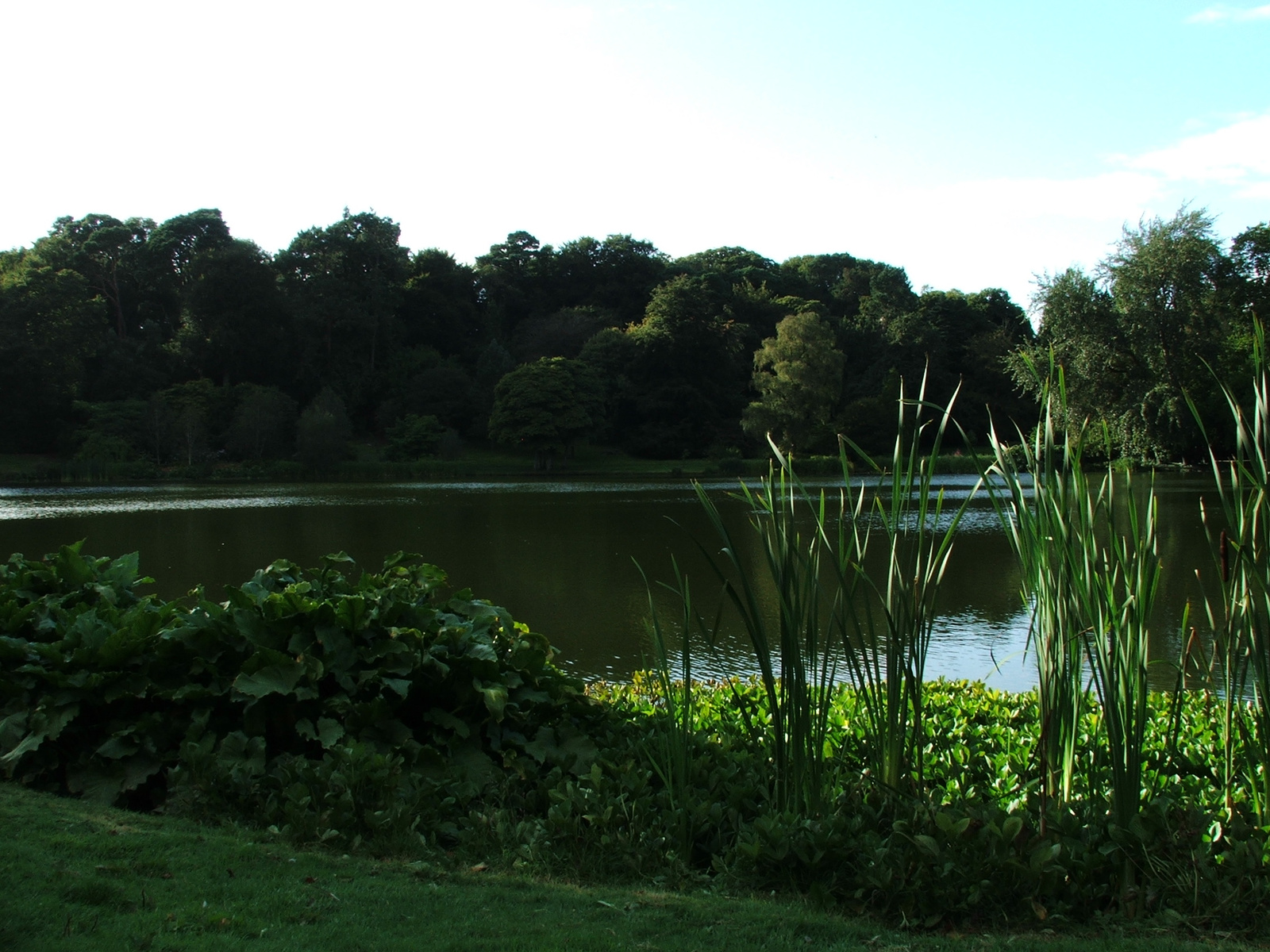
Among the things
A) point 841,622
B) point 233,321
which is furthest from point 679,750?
point 233,321

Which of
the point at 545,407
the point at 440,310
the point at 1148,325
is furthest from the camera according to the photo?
the point at 440,310

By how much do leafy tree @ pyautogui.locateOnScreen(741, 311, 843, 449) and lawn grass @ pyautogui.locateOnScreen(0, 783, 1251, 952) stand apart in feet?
124

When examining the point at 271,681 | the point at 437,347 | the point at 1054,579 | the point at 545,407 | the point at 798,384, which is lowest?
the point at 271,681

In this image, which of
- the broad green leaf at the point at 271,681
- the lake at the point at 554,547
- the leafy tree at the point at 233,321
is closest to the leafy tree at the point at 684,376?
the leafy tree at the point at 233,321

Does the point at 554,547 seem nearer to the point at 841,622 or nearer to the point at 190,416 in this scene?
the point at 841,622

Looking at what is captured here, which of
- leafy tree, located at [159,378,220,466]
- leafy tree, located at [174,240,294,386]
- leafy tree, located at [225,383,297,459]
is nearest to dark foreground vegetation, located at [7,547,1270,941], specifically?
leafy tree, located at [159,378,220,466]

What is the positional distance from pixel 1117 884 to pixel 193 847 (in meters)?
2.29

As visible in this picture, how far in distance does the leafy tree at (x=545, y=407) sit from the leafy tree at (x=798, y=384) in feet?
28.3

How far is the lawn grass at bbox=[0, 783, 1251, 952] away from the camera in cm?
200

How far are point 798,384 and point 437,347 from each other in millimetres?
27006

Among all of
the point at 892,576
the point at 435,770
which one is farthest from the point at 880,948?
the point at 435,770

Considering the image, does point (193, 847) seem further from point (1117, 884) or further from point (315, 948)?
point (1117, 884)

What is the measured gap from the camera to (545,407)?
4622cm

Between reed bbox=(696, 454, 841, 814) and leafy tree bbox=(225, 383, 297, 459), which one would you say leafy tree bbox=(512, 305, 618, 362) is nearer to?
leafy tree bbox=(225, 383, 297, 459)
